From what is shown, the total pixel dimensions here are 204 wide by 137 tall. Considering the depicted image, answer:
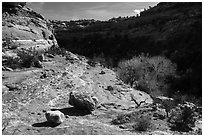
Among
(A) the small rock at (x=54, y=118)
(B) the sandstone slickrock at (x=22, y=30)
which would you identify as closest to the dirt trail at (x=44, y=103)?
(A) the small rock at (x=54, y=118)

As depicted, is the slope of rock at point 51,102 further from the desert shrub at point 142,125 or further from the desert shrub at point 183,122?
the desert shrub at point 183,122

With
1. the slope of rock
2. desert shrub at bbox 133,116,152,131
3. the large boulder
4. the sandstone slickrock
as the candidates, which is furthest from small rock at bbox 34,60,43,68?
desert shrub at bbox 133,116,152,131

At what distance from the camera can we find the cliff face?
60.0 feet

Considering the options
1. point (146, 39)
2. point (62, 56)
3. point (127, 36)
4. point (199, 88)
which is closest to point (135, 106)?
point (62, 56)

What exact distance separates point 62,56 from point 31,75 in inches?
322

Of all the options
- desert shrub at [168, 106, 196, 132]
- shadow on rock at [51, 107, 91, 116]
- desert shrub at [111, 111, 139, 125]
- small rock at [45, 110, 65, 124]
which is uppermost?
small rock at [45, 110, 65, 124]

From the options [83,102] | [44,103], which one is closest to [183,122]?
[83,102]

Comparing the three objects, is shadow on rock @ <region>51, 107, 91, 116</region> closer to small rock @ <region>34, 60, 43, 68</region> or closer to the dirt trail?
the dirt trail

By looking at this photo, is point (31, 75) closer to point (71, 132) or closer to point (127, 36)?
point (71, 132)

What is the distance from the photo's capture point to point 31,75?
45.6 feet

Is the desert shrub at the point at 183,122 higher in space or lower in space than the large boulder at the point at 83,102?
lower

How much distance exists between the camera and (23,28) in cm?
2036

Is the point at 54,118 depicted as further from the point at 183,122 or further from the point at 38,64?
the point at 38,64

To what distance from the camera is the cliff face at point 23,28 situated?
1828cm
